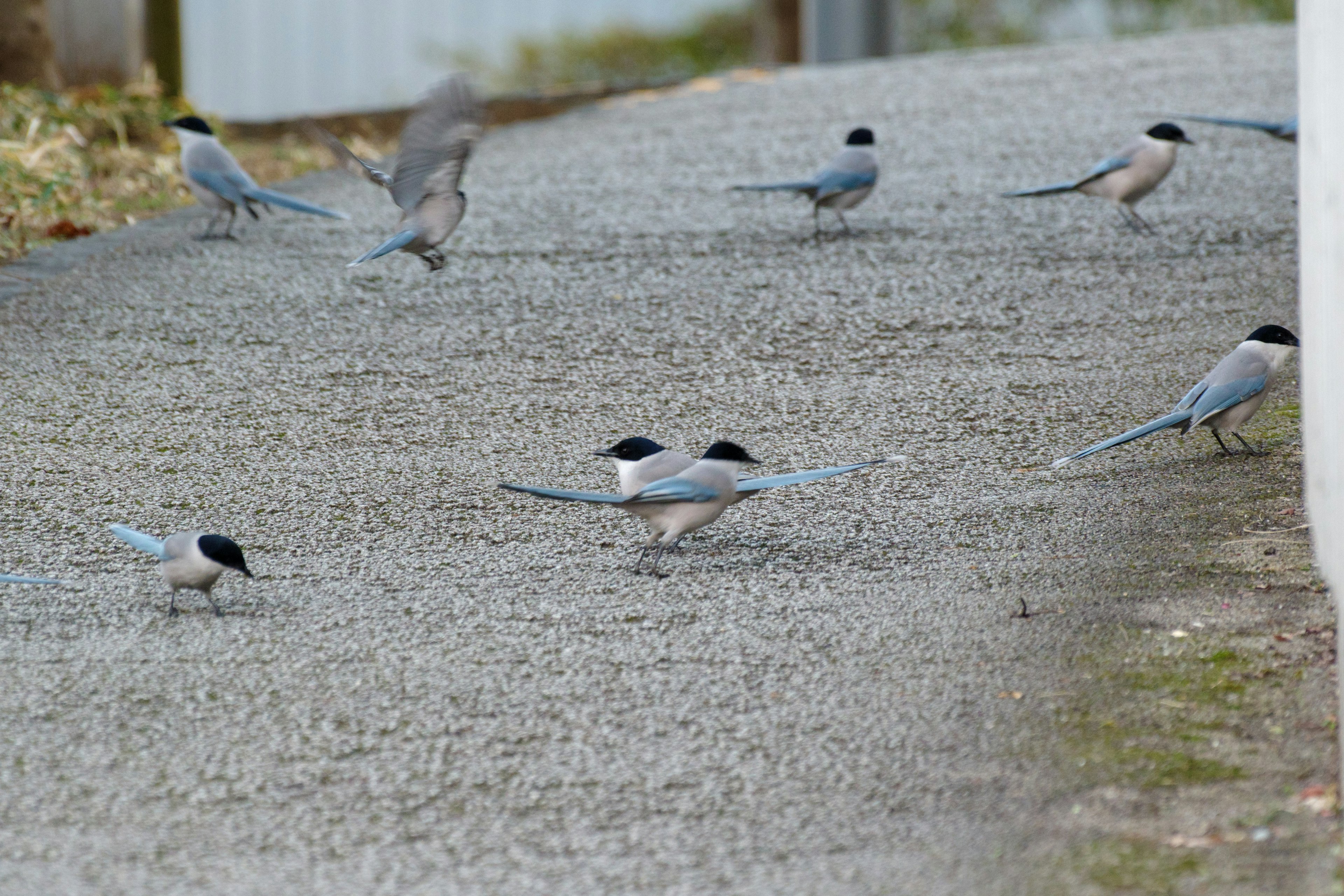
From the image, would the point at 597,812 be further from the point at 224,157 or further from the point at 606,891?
the point at 224,157

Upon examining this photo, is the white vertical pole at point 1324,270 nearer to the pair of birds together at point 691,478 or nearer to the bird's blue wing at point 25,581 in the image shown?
the pair of birds together at point 691,478

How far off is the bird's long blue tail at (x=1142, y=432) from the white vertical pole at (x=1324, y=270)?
2.39ft

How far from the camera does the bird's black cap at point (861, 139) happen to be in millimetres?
6148

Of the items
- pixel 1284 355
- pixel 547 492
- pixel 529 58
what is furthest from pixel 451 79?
pixel 529 58

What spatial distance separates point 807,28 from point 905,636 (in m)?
9.86

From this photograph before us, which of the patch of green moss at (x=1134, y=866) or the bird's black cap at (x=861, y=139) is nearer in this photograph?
the patch of green moss at (x=1134, y=866)

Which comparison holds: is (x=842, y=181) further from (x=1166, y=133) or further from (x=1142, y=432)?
(x=1142, y=432)

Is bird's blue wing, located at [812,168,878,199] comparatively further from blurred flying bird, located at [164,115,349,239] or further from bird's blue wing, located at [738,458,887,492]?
bird's blue wing, located at [738,458,887,492]

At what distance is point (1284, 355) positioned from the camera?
4.01m

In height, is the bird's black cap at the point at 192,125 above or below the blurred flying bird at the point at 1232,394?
above

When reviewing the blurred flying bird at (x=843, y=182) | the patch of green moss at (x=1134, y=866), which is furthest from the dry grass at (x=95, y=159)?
the patch of green moss at (x=1134, y=866)

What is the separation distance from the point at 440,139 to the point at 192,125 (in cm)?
299

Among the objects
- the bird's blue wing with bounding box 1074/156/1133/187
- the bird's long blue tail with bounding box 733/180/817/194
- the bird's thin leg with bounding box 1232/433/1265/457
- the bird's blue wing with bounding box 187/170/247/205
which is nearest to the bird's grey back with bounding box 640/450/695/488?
the bird's thin leg with bounding box 1232/433/1265/457

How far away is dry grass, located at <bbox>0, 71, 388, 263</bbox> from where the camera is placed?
6.17 meters
